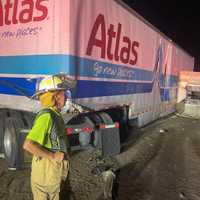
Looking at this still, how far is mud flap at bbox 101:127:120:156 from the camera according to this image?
7.95m

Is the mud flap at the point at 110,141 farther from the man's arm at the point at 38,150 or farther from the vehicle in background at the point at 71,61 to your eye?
the man's arm at the point at 38,150

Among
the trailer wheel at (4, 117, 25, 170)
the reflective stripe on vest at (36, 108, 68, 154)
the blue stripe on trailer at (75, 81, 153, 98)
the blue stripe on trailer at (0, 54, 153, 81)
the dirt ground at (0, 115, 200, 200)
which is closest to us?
the reflective stripe on vest at (36, 108, 68, 154)

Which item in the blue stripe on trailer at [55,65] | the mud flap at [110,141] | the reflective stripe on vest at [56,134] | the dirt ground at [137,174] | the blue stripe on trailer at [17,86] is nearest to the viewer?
the reflective stripe on vest at [56,134]

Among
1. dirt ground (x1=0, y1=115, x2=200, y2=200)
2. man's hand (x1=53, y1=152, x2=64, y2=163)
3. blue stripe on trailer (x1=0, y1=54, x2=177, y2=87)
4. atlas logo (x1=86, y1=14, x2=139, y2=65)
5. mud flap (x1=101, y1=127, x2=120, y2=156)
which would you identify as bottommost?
dirt ground (x1=0, y1=115, x2=200, y2=200)

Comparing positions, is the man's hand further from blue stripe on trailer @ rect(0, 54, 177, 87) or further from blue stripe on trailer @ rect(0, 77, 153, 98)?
blue stripe on trailer @ rect(0, 77, 153, 98)

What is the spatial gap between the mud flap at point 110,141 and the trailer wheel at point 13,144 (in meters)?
1.95

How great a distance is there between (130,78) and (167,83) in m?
6.28

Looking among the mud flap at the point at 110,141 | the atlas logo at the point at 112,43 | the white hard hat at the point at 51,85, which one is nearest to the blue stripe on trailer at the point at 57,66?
the atlas logo at the point at 112,43

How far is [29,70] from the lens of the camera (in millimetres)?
6848

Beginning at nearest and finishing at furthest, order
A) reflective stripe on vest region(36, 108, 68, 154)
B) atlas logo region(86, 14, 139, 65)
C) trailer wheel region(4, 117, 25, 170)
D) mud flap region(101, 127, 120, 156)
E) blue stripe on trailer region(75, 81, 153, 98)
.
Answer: reflective stripe on vest region(36, 108, 68, 154) < trailer wheel region(4, 117, 25, 170) < blue stripe on trailer region(75, 81, 153, 98) < atlas logo region(86, 14, 139, 65) < mud flap region(101, 127, 120, 156)

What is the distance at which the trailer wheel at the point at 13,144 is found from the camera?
6887 millimetres

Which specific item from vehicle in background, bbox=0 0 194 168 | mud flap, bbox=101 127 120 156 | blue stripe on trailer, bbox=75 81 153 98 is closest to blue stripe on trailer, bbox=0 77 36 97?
vehicle in background, bbox=0 0 194 168

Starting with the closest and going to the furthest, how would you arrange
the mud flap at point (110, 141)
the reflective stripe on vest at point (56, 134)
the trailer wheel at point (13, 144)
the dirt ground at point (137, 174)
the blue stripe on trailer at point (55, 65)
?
the reflective stripe on vest at point (56, 134), the dirt ground at point (137, 174), the blue stripe on trailer at point (55, 65), the trailer wheel at point (13, 144), the mud flap at point (110, 141)

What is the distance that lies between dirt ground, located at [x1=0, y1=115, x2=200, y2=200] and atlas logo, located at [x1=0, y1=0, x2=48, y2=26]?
9.94ft
